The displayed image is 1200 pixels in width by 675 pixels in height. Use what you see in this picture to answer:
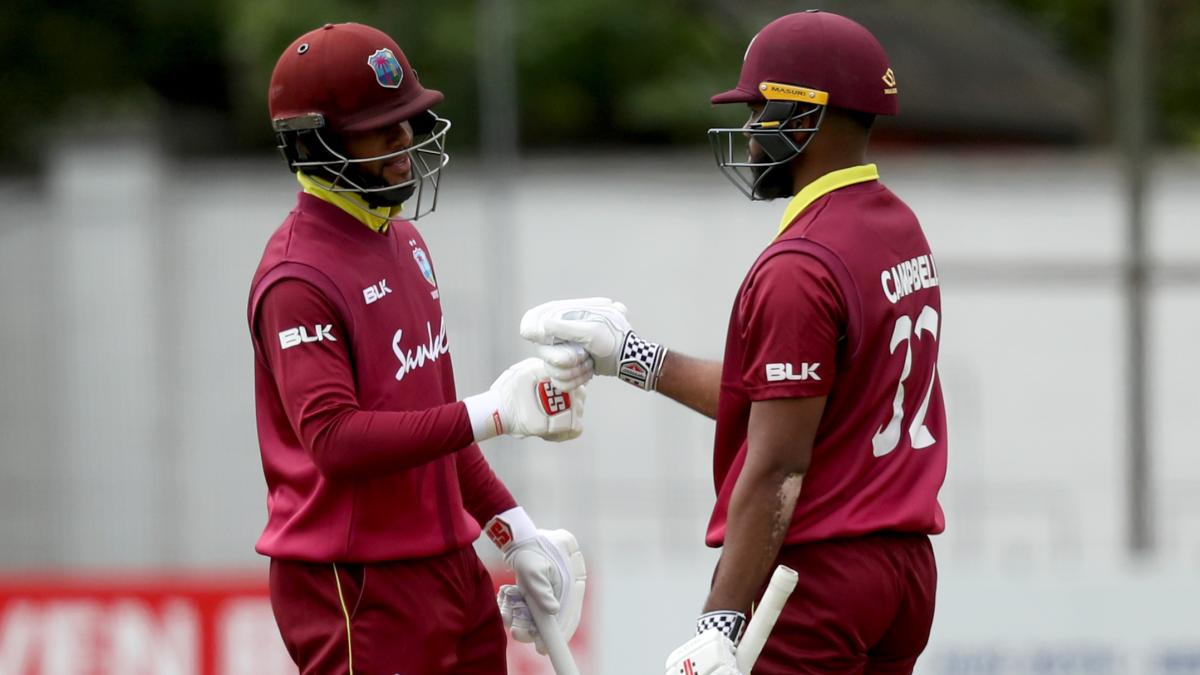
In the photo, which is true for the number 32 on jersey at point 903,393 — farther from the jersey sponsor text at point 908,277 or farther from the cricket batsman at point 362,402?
the cricket batsman at point 362,402

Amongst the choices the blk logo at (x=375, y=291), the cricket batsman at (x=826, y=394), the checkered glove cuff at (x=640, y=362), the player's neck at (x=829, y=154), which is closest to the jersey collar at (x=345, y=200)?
the blk logo at (x=375, y=291)

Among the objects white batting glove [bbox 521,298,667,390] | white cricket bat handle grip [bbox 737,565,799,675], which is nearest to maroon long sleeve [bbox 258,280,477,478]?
white batting glove [bbox 521,298,667,390]

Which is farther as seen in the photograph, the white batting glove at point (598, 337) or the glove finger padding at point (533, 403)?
the white batting glove at point (598, 337)

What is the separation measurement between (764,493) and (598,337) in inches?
25.2

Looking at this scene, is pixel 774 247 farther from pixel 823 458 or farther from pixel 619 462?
pixel 619 462

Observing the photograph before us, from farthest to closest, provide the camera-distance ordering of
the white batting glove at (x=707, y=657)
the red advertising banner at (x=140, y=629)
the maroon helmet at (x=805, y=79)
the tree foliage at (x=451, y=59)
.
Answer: the tree foliage at (x=451, y=59) < the red advertising banner at (x=140, y=629) < the maroon helmet at (x=805, y=79) < the white batting glove at (x=707, y=657)

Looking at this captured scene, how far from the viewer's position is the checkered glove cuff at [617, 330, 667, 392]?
4.39 m

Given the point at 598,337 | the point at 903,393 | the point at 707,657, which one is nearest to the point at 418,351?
the point at 598,337

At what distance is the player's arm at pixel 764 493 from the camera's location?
383 centimetres

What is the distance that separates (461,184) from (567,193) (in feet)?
2.26

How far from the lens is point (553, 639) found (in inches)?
175

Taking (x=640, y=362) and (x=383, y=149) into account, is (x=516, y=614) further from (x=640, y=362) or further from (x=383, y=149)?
(x=383, y=149)

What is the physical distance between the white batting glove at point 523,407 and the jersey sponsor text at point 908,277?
703 mm

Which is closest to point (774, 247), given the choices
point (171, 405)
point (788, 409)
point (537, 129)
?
point (788, 409)
